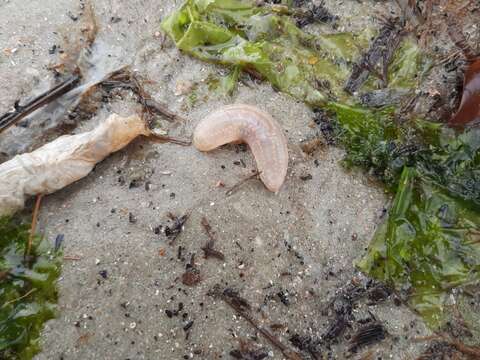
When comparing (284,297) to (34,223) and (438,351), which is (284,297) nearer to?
(438,351)

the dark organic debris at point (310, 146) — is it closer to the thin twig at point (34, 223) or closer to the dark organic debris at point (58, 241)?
the dark organic debris at point (58, 241)

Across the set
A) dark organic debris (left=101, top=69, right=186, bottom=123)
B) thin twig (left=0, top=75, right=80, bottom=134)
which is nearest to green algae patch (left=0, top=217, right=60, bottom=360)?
thin twig (left=0, top=75, right=80, bottom=134)

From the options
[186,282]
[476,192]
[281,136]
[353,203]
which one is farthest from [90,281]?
[476,192]

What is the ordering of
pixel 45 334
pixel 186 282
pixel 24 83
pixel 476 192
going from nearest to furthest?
pixel 45 334 → pixel 186 282 → pixel 476 192 → pixel 24 83

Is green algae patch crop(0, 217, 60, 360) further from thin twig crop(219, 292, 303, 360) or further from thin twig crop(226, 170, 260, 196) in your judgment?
thin twig crop(226, 170, 260, 196)

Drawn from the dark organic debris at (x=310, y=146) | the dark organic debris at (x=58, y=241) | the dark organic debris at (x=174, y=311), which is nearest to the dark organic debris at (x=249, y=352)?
the dark organic debris at (x=174, y=311)

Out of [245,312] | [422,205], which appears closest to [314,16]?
[422,205]

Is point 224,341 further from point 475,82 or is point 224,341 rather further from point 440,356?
point 475,82
